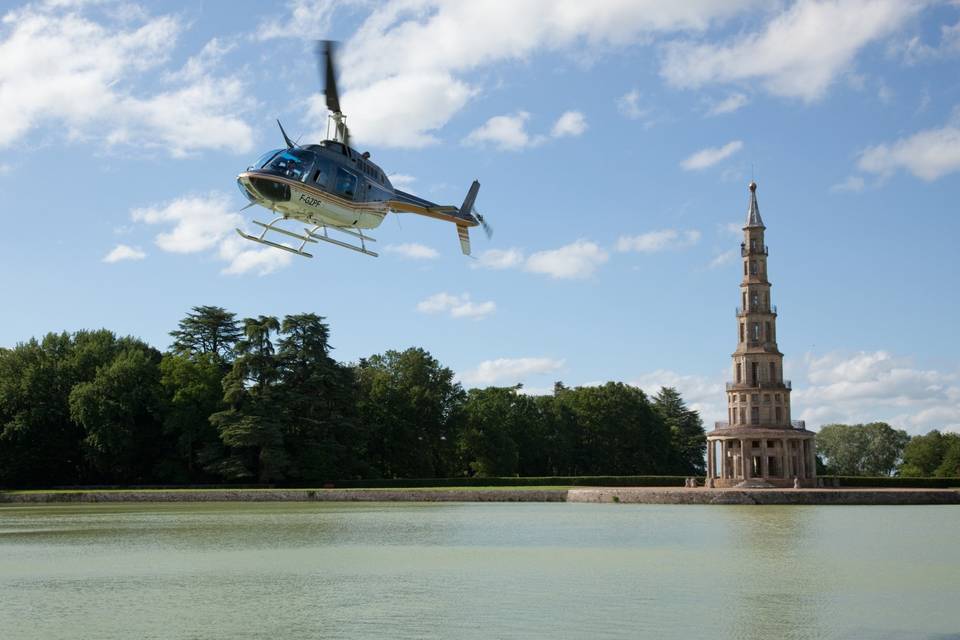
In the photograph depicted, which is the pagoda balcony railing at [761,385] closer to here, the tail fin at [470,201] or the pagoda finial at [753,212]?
the pagoda finial at [753,212]

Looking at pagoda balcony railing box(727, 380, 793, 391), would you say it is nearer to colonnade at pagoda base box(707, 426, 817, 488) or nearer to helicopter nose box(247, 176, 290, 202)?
colonnade at pagoda base box(707, 426, 817, 488)

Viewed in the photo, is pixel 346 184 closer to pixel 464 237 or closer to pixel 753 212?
pixel 464 237

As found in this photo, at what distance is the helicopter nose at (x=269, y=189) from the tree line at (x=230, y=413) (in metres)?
45.0

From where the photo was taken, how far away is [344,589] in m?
24.1

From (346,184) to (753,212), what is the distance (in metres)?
55.6

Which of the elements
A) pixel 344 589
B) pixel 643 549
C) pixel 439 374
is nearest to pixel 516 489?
pixel 439 374


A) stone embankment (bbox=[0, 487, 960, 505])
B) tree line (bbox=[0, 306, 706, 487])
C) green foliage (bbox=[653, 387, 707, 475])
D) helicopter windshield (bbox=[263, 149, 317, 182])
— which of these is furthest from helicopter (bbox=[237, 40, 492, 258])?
green foliage (bbox=[653, 387, 707, 475])

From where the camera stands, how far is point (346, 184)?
107 feet

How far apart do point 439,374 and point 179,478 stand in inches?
913

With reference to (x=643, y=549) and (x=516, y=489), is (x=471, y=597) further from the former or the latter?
(x=516, y=489)

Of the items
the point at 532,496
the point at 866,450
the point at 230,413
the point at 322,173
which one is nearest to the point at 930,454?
the point at 866,450

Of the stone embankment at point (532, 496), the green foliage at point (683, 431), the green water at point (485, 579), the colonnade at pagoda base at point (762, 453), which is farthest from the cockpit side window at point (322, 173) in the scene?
the green foliage at point (683, 431)

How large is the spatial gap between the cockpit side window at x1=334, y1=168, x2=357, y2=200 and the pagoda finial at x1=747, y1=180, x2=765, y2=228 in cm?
5413

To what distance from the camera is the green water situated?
64.0ft
